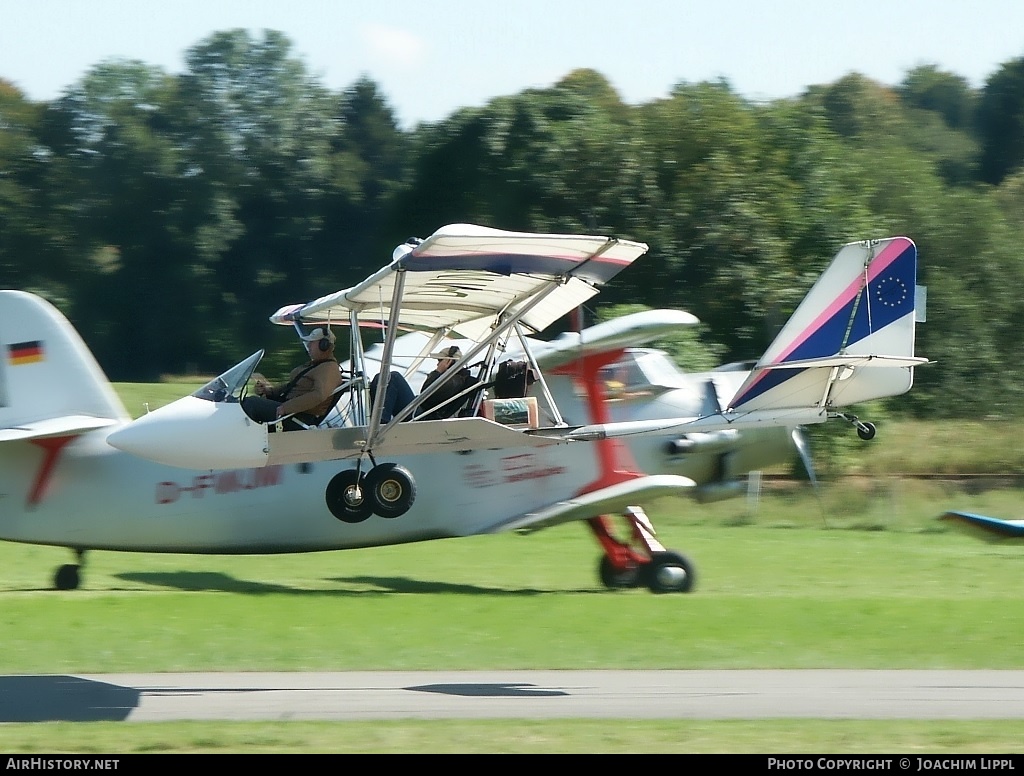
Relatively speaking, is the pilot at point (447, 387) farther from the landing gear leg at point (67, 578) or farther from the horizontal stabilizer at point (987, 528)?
the landing gear leg at point (67, 578)

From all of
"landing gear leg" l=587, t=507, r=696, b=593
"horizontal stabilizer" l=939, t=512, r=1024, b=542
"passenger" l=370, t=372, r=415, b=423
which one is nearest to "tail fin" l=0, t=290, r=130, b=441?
"passenger" l=370, t=372, r=415, b=423

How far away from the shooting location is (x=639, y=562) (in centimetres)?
1805

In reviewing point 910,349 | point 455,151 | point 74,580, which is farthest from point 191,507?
point 455,151

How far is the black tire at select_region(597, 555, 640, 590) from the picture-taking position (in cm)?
1802

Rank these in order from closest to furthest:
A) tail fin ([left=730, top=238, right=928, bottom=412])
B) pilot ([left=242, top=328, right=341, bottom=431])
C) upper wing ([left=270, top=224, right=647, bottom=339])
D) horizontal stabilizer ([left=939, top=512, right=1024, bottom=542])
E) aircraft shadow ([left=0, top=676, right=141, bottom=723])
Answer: horizontal stabilizer ([left=939, top=512, right=1024, bottom=542]), aircraft shadow ([left=0, top=676, right=141, bottom=723]), upper wing ([left=270, top=224, right=647, bottom=339]), pilot ([left=242, top=328, right=341, bottom=431]), tail fin ([left=730, top=238, right=928, bottom=412])

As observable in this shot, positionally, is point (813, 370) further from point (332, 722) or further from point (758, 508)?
point (758, 508)

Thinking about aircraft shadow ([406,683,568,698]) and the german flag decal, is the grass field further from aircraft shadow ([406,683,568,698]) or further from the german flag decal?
the german flag decal

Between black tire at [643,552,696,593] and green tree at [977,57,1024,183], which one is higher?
green tree at [977,57,1024,183]

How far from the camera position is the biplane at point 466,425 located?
13.2 m

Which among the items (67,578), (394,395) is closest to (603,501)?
(394,395)

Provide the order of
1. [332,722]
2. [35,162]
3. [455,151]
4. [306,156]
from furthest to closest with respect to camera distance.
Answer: [306,156] → [35,162] → [455,151] → [332,722]

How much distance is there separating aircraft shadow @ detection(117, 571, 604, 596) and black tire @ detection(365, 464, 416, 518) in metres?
3.50

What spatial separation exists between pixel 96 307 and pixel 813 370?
46163mm

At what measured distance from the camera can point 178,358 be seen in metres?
55.4
